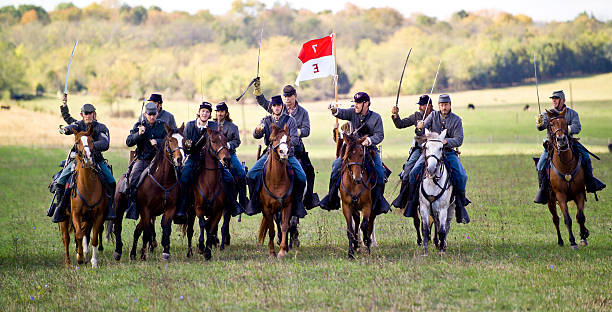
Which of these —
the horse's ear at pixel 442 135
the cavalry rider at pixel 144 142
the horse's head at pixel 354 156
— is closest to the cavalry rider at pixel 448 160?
the horse's ear at pixel 442 135

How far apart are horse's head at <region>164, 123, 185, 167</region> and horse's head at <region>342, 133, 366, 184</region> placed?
2870 millimetres

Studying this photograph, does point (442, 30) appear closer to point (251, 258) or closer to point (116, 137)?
point (116, 137)

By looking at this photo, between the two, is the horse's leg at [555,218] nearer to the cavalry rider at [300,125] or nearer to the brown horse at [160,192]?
the cavalry rider at [300,125]

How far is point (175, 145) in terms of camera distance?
13.2m

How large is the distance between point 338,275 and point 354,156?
8.31ft

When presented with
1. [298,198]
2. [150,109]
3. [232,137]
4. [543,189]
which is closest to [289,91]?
[232,137]

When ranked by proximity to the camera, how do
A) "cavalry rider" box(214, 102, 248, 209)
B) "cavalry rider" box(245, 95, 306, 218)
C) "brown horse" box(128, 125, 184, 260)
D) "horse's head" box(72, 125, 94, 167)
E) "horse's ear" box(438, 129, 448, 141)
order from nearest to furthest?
"horse's head" box(72, 125, 94, 167) → "horse's ear" box(438, 129, 448, 141) → "brown horse" box(128, 125, 184, 260) → "cavalry rider" box(245, 95, 306, 218) → "cavalry rider" box(214, 102, 248, 209)

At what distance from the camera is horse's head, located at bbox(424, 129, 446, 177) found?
13336 millimetres

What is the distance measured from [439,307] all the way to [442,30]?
15896 cm

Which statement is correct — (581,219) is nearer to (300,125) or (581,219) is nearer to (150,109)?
(300,125)

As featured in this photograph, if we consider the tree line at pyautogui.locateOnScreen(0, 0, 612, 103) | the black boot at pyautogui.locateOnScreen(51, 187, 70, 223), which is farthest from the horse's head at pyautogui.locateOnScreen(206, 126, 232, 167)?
the tree line at pyautogui.locateOnScreen(0, 0, 612, 103)

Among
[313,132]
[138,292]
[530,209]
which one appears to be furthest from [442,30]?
[138,292]

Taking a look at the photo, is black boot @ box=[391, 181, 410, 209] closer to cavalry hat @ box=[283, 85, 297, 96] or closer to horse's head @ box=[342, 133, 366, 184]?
horse's head @ box=[342, 133, 366, 184]

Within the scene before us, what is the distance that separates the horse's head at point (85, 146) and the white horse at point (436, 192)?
5800 millimetres
